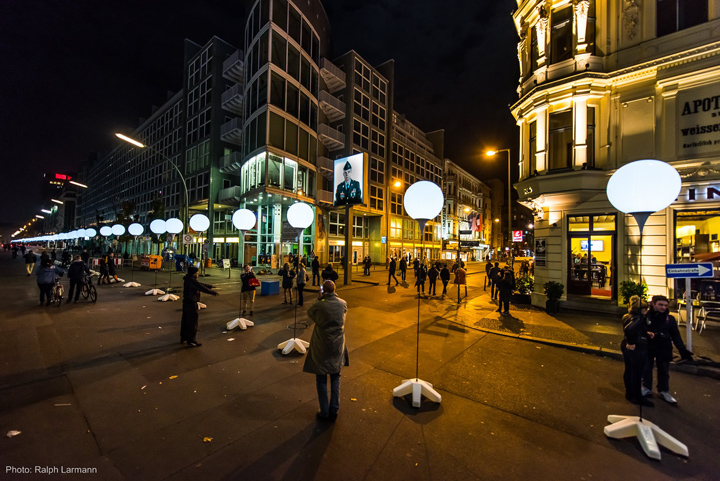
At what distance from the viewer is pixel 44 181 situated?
163500mm

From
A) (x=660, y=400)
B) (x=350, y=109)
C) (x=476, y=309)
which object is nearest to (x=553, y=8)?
(x=476, y=309)

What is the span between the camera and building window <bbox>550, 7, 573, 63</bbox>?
11.8 metres

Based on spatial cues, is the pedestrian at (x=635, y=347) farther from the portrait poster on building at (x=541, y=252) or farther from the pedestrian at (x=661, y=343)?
the portrait poster on building at (x=541, y=252)

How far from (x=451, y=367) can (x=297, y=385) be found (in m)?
3.19

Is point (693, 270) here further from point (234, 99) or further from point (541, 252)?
point (234, 99)

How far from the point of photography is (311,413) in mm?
4160

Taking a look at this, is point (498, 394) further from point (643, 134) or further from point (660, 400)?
point (643, 134)

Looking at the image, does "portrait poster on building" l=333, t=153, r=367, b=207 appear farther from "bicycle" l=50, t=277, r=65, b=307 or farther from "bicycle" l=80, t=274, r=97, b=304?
"bicycle" l=50, t=277, r=65, b=307

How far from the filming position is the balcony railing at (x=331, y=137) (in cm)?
3083

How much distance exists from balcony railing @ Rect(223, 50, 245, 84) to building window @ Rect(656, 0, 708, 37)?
3223 cm

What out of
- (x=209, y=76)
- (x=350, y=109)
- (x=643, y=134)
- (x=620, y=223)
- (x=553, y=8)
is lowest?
(x=620, y=223)

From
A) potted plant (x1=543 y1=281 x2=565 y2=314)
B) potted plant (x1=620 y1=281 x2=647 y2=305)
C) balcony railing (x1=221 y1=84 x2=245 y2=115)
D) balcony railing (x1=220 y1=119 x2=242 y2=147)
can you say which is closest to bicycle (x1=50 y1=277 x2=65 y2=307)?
potted plant (x1=543 y1=281 x2=565 y2=314)

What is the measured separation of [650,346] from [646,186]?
317cm

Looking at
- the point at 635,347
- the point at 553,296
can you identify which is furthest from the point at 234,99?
the point at 635,347
